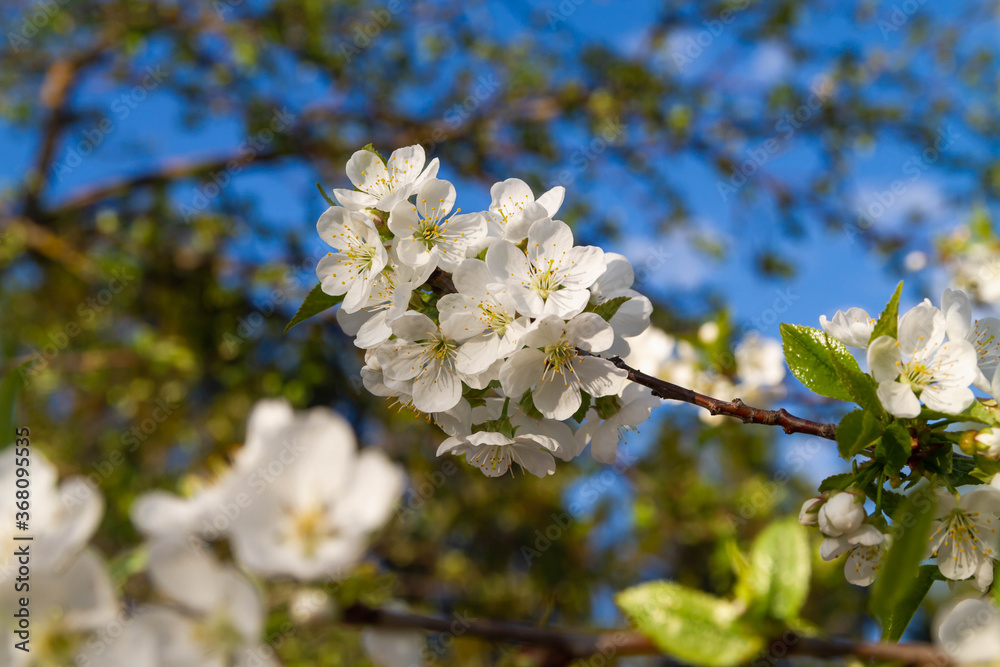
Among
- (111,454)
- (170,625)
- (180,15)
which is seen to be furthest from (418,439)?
(170,625)

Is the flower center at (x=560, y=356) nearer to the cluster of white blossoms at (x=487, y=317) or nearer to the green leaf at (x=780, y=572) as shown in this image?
the cluster of white blossoms at (x=487, y=317)

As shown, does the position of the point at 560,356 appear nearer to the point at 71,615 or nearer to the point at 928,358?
the point at 928,358

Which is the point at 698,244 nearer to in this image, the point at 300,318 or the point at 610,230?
the point at 610,230

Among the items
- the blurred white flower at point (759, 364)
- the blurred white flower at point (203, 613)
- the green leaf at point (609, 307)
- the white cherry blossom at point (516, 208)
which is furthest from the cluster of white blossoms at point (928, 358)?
the blurred white flower at point (759, 364)

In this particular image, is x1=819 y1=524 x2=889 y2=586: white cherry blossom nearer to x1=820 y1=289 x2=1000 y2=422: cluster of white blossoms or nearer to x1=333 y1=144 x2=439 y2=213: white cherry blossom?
x1=820 y1=289 x2=1000 y2=422: cluster of white blossoms

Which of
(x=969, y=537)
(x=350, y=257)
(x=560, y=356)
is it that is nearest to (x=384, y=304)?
(x=350, y=257)

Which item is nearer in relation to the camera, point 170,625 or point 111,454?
point 170,625
